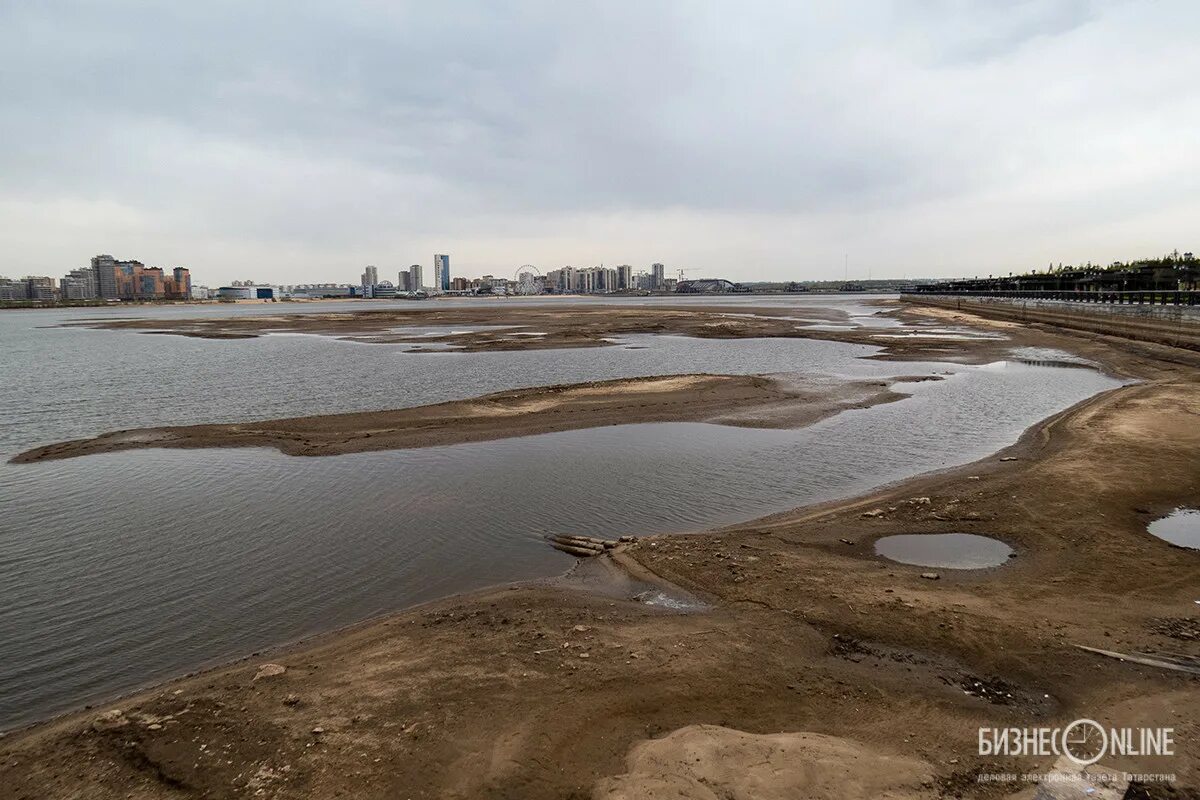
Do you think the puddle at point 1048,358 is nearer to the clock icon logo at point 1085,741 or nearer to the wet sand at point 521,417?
the wet sand at point 521,417

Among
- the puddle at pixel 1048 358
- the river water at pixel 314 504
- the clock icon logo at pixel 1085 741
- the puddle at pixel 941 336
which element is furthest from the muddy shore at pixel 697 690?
the puddle at pixel 941 336

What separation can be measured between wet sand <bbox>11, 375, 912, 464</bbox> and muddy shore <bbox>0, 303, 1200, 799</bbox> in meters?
12.3

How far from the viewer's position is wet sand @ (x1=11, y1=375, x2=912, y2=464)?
21.1 metres

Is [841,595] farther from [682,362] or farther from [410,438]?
[682,362]

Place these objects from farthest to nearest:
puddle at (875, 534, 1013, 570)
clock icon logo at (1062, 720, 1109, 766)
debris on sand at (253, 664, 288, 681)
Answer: puddle at (875, 534, 1013, 570) → debris on sand at (253, 664, 288, 681) → clock icon logo at (1062, 720, 1109, 766)

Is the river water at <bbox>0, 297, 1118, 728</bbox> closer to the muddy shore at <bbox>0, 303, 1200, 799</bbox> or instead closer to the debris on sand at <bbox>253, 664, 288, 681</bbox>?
the debris on sand at <bbox>253, 664, 288, 681</bbox>

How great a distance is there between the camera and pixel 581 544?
12.4 m

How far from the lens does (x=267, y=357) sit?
1908 inches

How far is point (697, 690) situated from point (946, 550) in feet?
23.2

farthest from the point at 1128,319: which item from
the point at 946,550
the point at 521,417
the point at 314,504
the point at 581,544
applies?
the point at 314,504

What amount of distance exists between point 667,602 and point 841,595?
2.64 meters

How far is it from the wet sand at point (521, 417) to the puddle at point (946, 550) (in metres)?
11.0

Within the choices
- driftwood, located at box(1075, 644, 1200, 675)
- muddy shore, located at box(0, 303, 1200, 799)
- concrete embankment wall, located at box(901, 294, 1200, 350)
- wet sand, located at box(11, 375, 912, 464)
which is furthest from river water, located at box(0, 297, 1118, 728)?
concrete embankment wall, located at box(901, 294, 1200, 350)

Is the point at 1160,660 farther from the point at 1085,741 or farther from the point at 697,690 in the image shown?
the point at 697,690
